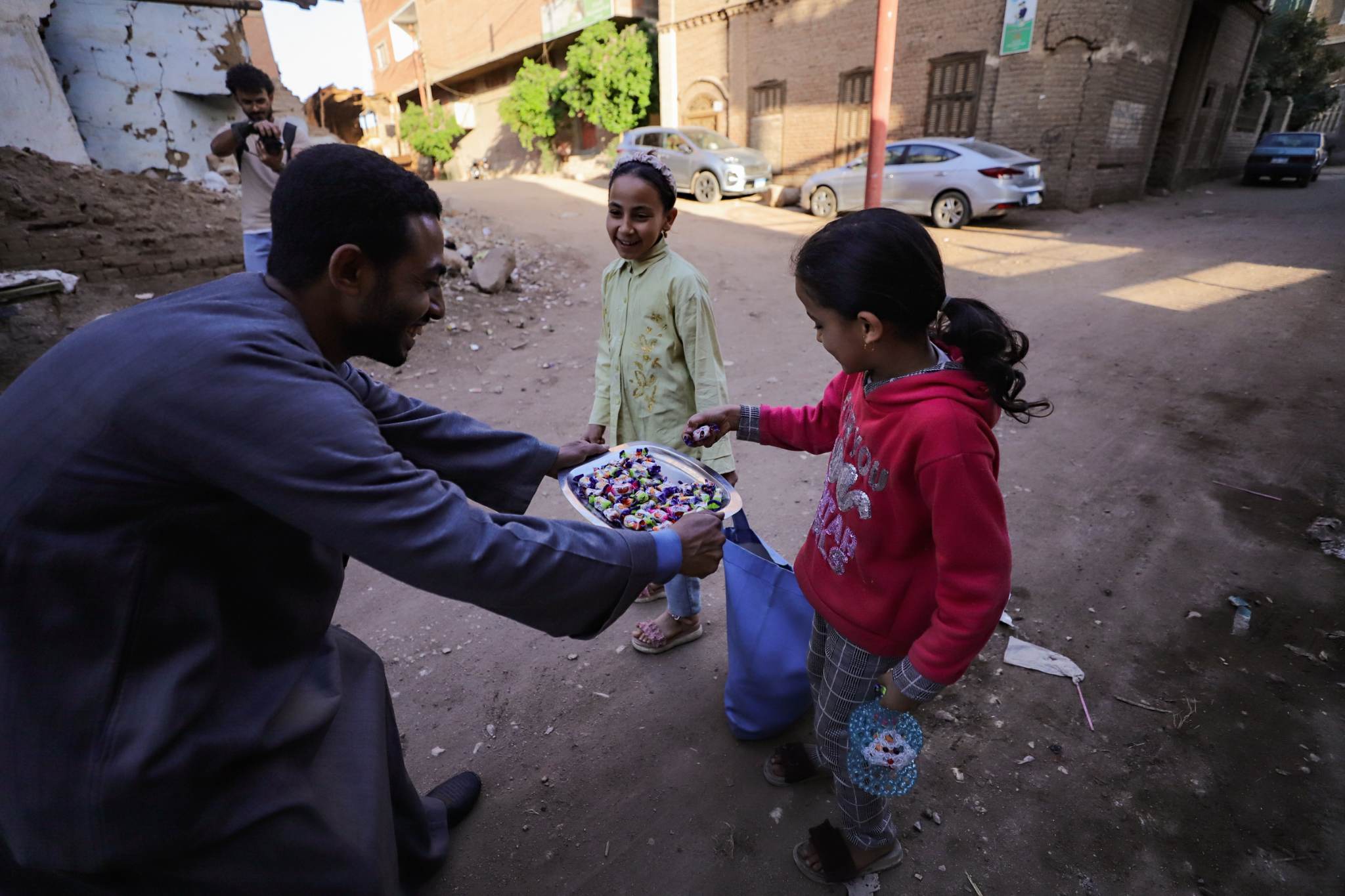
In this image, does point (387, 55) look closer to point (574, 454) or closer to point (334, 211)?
point (574, 454)

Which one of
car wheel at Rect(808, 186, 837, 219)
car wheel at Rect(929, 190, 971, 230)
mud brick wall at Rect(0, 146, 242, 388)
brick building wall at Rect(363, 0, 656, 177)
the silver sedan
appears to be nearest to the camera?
mud brick wall at Rect(0, 146, 242, 388)

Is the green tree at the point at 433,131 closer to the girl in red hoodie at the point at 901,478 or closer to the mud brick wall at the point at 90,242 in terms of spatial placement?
the mud brick wall at the point at 90,242

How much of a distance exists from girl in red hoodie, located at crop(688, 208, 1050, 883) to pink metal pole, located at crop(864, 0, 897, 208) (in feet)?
26.3

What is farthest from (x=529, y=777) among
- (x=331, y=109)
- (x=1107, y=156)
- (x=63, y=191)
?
(x=331, y=109)

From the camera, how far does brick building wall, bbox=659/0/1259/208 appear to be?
1265 centimetres

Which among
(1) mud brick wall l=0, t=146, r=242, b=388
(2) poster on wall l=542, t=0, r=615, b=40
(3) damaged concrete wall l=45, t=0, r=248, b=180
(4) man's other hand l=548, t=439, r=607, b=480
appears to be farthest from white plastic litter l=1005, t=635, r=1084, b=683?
(2) poster on wall l=542, t=0, r=615, b=40

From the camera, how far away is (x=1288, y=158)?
59.2 ft

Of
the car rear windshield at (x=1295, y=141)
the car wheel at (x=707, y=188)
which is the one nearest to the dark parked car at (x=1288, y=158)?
the car rear windshield at (x=1295, y=141)

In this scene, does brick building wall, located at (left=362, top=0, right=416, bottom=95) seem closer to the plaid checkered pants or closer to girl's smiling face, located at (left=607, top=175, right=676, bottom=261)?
girl's smiling face, located at (left=607, top=175, right=676, bottom=261)

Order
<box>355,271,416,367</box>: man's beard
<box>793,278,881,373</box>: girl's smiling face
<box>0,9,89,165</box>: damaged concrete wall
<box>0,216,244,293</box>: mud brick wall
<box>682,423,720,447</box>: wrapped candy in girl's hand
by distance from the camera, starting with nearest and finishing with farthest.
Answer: <box>355,271,416,367</box>: man's beard, <box>793,278,881,373</box>: girl's smiling face, <box>682,423,720,447</box>: wrapped candy in girl's hand, <box>0,216,244,293</box>: mud brick wall, <box>0,9,89,165</box>: damaged concrete wall

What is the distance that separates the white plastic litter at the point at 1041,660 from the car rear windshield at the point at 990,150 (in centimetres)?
1141

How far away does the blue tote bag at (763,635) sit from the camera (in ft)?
6.71

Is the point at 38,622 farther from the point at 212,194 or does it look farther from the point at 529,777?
the point at 212,194

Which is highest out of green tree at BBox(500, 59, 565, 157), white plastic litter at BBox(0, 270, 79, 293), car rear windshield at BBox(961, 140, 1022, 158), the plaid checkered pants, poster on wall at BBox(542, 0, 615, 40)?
poster on wall at BBox(542, 0, 615, 40)
